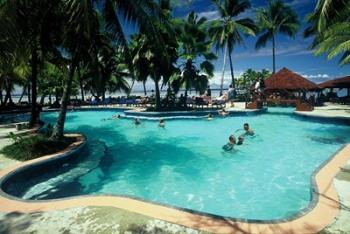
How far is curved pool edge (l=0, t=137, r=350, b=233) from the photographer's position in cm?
457

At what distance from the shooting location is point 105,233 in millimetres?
4516

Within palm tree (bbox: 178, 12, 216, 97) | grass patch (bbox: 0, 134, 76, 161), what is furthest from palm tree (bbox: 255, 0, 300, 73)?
grass patch (bbox: 0, 134, 76, 161)

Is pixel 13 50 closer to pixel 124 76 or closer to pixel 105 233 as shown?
pixel 105 233

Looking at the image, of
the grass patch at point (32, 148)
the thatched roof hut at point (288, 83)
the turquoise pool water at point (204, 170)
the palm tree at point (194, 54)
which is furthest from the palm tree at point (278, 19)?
the grass patch at point (32, 148)

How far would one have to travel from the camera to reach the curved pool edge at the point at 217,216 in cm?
457

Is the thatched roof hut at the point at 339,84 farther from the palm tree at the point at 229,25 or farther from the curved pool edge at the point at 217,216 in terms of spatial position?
the curved pool edge at the point at 217,216

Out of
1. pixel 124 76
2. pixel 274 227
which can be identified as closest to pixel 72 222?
pixel 274 227

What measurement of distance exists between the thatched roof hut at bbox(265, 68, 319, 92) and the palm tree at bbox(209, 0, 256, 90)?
6275 mm

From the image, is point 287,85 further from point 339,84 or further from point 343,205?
point 343,205

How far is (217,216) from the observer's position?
5000 millimetres

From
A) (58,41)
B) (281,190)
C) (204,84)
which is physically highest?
(58,41)

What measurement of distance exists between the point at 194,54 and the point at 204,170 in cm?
1647

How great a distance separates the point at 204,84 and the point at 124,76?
669 inches

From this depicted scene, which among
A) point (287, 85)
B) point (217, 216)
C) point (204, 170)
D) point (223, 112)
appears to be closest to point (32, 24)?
point (204, 170)
